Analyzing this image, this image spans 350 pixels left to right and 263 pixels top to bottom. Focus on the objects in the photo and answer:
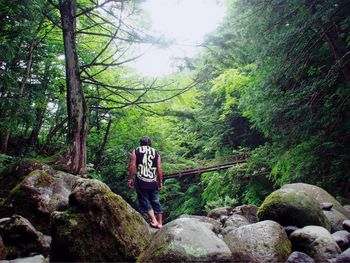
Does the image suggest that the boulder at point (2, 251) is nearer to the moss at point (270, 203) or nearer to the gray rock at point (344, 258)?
the moss at point (270, 203)

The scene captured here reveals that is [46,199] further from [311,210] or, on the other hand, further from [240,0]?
Result: [240,0]

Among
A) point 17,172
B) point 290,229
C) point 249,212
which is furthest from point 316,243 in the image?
point 17,172

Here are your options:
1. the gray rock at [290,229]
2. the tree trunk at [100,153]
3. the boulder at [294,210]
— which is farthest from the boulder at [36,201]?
the tree trunk at [100,153]

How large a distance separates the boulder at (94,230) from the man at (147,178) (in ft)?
5.79

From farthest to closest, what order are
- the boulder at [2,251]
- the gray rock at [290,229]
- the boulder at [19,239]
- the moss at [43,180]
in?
the moss at [43,180] < the gray rock at [290,229] < the boulder at [19,239] < the boulder at [2,251]

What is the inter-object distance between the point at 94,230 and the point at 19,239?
1232 mm

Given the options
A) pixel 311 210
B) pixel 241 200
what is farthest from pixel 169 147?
pixel 311 210

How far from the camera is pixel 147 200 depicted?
615 centimetres

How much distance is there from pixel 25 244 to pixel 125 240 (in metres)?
1.52

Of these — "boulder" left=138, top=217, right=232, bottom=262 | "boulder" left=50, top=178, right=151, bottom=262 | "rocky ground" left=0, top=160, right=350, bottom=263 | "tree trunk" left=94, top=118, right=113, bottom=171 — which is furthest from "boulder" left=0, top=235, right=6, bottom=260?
"tree trunk" left=94, top=118, right=113, bottom=171

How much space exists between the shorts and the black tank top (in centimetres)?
15

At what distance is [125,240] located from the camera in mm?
4035

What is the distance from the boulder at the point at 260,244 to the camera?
12.2 ft

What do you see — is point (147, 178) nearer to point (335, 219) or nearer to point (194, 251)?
point (194, 251)
